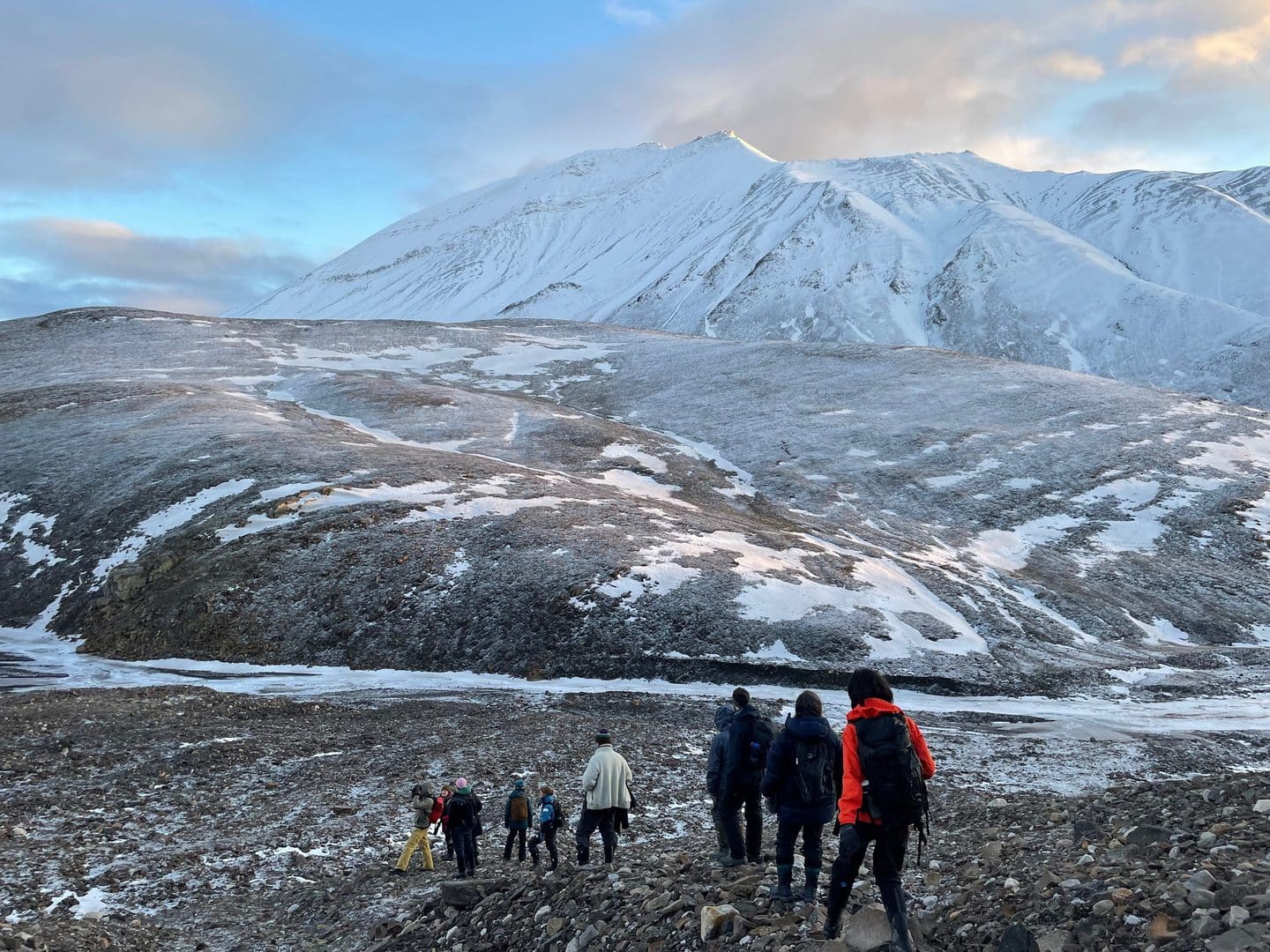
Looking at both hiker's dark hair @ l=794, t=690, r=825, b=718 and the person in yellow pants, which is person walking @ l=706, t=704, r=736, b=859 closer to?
hiker's dark hair @ l=794, t=690, r=825, b=718

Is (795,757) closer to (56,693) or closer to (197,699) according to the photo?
(197,699)

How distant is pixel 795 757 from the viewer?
9.91 metres

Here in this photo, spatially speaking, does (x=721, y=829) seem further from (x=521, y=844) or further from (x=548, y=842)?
(x=521, y=844)

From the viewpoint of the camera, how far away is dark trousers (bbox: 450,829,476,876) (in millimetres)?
15009

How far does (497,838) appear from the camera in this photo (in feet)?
59.6

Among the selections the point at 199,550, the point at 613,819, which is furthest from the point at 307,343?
the point at 613,819

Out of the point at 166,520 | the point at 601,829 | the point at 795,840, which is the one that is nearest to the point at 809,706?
the point at 795,840

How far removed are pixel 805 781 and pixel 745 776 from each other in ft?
6.92

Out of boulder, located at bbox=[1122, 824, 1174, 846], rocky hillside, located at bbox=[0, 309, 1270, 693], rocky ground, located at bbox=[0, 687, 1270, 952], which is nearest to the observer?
rocky ground, located at bbox=[0, 687, 1270, 952]

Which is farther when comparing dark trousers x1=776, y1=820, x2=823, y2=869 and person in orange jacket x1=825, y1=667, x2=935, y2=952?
dark trousers x1=776, y1=820, x2=823, y2=869

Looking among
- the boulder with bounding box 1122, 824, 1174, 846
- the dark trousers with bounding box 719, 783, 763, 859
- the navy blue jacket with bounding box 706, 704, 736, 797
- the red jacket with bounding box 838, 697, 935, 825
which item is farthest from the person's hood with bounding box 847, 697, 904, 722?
the boulder with bounding box 1122, 824, 1174, 846

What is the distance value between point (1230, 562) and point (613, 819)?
5728 cm

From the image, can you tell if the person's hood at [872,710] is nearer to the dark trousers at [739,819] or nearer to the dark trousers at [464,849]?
the dark trousers at [739,819]

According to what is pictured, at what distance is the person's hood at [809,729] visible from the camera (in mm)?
9836
